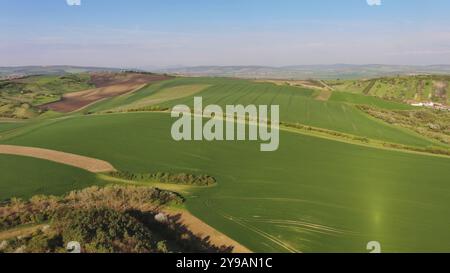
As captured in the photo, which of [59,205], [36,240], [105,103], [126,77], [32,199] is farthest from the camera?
[126,77]

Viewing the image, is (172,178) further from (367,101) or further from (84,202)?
(367,101)

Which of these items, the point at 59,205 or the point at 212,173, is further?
the point at 212,173

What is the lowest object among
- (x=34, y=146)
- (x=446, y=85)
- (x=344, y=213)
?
(x=344, y=213)

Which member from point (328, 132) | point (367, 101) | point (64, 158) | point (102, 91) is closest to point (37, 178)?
point (64, 158)

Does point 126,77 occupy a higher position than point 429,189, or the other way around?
point 126,77

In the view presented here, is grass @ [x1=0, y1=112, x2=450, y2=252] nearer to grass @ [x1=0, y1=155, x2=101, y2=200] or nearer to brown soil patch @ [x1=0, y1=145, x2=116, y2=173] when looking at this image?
grass @ [x1=0, y1=155, x2=101, y2=200]

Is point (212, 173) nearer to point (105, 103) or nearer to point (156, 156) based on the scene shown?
point (156, 156)

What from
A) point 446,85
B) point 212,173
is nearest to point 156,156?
point 212,173
